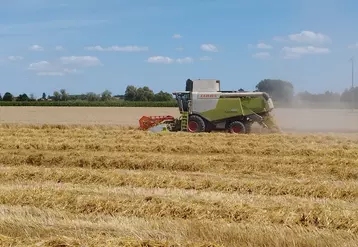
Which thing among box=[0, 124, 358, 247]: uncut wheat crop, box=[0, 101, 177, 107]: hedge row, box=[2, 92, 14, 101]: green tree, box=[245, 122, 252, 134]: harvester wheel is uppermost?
box=[2, 92, 14, 101]: green tree

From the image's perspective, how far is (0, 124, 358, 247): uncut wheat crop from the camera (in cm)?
534

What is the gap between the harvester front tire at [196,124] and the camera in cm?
2144

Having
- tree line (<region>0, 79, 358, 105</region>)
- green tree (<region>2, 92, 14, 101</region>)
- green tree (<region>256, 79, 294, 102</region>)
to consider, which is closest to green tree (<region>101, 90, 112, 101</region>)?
tree line (<region>0, 79, 358, 105</region>)

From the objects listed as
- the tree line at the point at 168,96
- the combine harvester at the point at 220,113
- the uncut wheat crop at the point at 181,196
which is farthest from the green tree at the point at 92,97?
the uncut wheat crop at the point at 181,196

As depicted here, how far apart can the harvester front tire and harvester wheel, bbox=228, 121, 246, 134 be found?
3.91ft

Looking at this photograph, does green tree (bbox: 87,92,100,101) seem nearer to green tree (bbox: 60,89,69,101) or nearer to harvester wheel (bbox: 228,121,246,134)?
green tree (bbox: 60,89,69,101)

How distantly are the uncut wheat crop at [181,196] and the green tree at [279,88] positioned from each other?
40.7 feet

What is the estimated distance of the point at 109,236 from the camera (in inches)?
202

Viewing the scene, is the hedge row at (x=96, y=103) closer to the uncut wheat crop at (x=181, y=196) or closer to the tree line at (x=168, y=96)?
the tree line at (x=168, y=96)

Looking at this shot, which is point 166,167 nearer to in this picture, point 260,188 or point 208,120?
point 260,188

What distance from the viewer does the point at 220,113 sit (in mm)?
21438

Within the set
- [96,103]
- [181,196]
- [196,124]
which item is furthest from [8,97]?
[181,196]

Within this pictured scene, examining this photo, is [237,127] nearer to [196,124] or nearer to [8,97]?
[196,124]

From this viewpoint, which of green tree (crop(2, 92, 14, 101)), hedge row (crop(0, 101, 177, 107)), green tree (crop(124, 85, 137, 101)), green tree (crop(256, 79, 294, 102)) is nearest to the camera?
green tree (crop(256, 79, 294, 102))
